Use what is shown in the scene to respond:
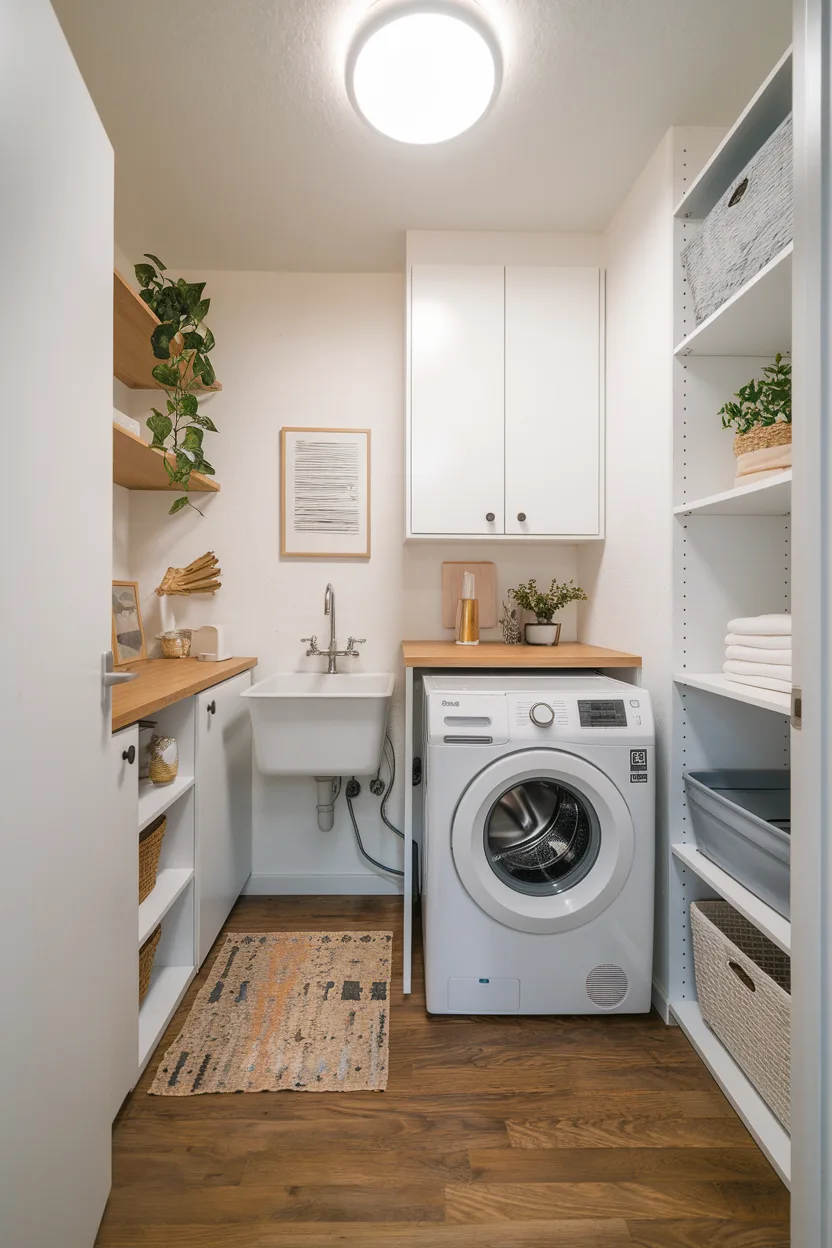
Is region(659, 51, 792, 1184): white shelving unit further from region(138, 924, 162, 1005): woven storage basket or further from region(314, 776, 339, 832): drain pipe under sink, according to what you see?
region(138, 924, 162, 1005): woven storage basket

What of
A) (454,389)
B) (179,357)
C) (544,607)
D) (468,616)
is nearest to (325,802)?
(468,616)

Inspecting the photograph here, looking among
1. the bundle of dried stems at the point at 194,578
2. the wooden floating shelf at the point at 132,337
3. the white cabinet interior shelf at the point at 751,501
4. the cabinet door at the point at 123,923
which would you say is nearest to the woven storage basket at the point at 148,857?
the cabinet door at the point at 123,923

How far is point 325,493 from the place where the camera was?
2.44 m

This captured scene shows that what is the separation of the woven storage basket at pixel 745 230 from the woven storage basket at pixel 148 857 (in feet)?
6.51

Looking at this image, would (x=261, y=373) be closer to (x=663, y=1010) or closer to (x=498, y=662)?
(x=498, y=662)

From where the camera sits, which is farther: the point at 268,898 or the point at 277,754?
the point at 268,898

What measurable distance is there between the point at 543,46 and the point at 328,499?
4.93ft

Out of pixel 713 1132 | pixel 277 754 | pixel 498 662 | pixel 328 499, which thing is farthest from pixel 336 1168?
pixel 328 499

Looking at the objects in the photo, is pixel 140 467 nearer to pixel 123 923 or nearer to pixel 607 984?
pixel 123 923

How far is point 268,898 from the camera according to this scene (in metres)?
2.37

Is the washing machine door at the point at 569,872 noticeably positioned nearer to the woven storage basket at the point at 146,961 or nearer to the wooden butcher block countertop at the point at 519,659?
the wooden butcher block countertop at the point at 519,659

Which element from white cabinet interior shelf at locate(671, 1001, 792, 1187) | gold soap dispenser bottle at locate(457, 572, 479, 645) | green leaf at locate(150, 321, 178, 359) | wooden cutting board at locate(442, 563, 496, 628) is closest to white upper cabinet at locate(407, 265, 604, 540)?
gold soap dispenser bottle at locate(457, 572, 479, 645)

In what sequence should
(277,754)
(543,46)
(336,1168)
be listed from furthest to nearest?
(277,754), (543,46), (336,1168)

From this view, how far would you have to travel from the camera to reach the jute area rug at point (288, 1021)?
1.43 m
